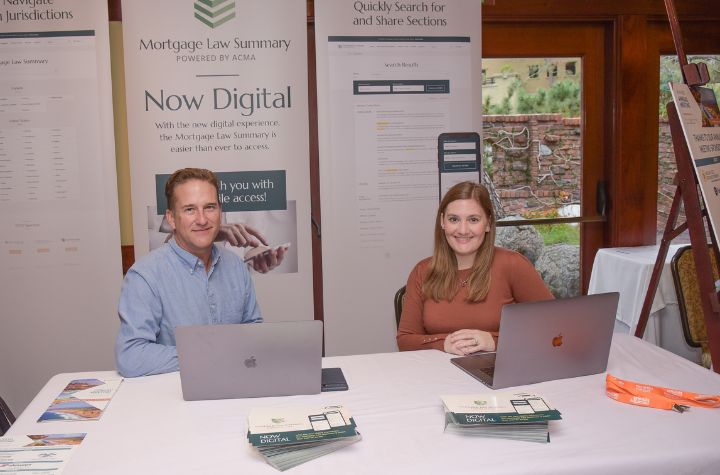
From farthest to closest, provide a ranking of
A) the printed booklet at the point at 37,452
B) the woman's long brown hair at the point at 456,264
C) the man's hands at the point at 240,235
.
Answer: the man's hands at the point at 240,235 → the woman's long brown hair at the point at 456,264 → the printed booklet at the point at 37,452

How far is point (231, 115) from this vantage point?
346 cm

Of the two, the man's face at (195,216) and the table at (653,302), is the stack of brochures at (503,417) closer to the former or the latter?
the man's face at (195,216)

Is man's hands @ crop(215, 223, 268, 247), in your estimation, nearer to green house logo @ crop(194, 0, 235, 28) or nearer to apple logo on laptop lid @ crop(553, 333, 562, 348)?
green house logo @ crop(194, 0, 235, 28)

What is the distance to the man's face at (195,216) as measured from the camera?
2.31m

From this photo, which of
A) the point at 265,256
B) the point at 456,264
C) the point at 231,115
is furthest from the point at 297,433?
the point at 231,115

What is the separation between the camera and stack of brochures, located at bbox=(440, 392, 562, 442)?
5.11 feet

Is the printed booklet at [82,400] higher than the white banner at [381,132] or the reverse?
the reverse

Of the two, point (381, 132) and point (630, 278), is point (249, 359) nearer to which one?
point (381, 132)

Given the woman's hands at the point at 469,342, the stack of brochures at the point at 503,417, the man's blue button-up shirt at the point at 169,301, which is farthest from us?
the woman's hands at the point at 469,342

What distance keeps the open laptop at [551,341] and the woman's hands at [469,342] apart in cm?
17

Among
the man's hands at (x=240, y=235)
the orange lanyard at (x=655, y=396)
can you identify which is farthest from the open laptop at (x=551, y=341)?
the man's hands at (x=240, y=235)

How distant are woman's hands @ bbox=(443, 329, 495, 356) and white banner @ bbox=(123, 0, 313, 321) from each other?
4.82ft

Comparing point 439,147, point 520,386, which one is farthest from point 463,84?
point 520,386

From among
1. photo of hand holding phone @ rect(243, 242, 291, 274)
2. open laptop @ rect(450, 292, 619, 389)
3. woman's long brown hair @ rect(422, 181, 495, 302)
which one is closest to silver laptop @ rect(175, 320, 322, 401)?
open laptop @ rect(450, 292, 619, 389)
